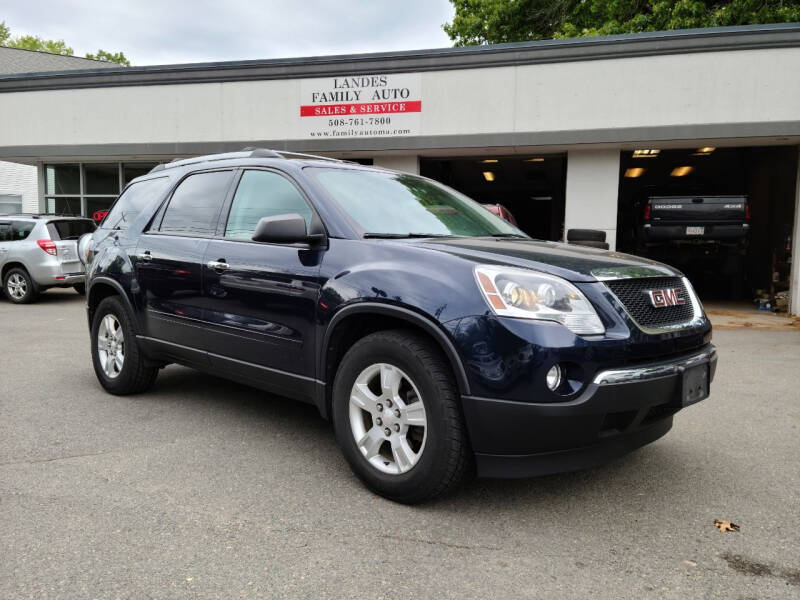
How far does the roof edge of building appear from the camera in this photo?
421 inches

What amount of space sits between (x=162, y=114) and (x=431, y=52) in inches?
247

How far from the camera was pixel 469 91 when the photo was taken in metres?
12.1

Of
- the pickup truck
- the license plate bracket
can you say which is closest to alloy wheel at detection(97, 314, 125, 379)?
the license plate bracket


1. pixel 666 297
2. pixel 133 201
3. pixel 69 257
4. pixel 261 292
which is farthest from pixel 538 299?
pixel 69 257

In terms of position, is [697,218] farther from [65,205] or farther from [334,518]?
[65,205]

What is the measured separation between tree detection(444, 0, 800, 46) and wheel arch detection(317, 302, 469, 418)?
17.9m

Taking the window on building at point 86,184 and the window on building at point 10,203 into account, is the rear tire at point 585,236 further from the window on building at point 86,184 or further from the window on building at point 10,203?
the window on building at point 10,203

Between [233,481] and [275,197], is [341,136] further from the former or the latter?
[233,481]

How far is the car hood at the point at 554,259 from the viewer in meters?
2.82

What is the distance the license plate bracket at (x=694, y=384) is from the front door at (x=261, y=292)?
1.85 meters

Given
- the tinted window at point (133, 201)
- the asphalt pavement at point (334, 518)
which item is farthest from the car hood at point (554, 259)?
the tinted window at point (133, 201)

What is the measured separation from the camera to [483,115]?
1207 cm

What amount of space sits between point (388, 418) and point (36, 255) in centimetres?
1081

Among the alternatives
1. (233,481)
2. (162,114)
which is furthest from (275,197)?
(162,114)
